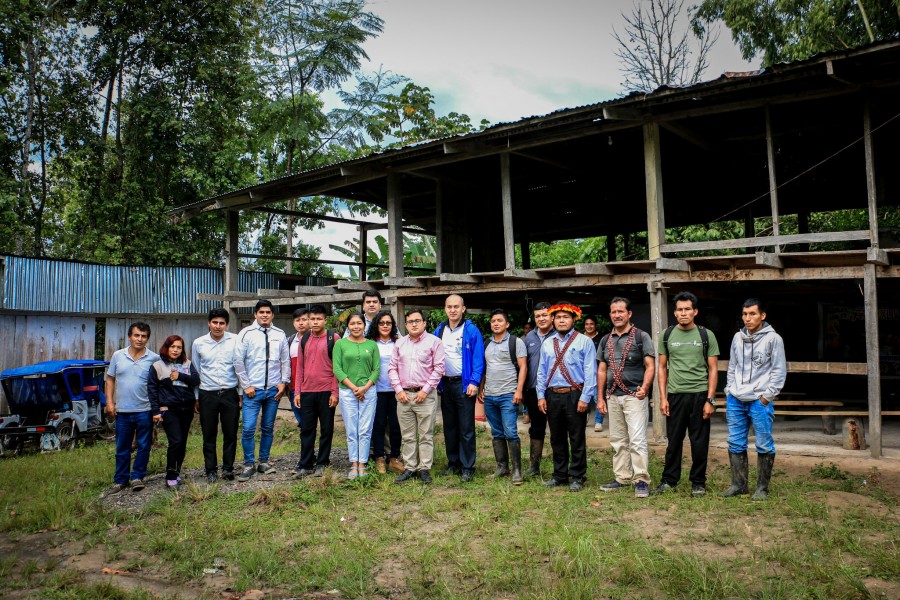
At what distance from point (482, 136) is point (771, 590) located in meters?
7.76

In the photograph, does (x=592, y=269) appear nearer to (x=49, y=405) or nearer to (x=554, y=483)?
Result: (x=554, y=483)

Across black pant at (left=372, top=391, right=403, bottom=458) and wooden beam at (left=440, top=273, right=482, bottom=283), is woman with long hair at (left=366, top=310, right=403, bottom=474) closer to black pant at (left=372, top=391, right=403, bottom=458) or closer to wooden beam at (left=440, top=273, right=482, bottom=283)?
black pant at (left=372, top=391, right=403, bottom=458)

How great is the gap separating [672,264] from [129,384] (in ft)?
22.1

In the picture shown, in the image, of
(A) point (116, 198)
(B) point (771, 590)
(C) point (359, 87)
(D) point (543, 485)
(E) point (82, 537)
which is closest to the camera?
(B) point (771, 590)

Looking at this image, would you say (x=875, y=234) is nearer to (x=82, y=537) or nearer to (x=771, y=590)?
(x=771, y=590)

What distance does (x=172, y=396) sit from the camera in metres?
7.59

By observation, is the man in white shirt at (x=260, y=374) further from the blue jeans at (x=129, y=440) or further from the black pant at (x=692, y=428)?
the black pant at (x=692, y=428)

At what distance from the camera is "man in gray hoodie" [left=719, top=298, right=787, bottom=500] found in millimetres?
6266

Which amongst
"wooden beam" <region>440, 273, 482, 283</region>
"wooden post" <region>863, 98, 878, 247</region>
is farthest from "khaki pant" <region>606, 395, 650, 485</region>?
"wooden beam" <region>440, 273, 482, 283</region>

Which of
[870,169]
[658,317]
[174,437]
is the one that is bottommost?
[174,437]

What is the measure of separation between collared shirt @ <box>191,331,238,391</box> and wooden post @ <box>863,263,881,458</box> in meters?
7.41

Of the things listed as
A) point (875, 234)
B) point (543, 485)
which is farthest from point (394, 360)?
point (875, 234)

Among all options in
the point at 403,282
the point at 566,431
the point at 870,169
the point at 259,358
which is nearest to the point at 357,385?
the point at 259,358

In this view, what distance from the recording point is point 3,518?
256 inches
